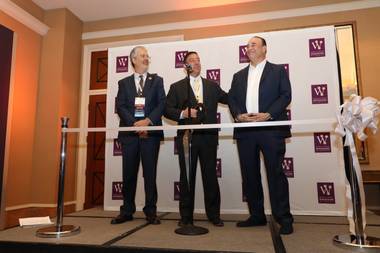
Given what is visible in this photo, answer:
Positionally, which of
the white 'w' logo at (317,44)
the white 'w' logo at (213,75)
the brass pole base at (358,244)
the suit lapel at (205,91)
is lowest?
the brass pole base at (358,244)

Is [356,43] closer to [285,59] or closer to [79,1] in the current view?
[285,59]

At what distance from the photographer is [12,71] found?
3.43 m

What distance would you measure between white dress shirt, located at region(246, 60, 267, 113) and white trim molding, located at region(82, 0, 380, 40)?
7.37 feet

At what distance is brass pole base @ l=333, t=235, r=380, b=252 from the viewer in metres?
1.80

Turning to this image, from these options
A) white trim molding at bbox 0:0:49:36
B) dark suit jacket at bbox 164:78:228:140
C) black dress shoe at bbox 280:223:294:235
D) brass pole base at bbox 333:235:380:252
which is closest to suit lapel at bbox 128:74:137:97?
dark suit jacket at bbox 164:78:228:140

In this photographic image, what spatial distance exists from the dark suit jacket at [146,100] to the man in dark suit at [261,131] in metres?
0.63

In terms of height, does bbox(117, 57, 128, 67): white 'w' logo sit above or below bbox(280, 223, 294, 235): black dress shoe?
above

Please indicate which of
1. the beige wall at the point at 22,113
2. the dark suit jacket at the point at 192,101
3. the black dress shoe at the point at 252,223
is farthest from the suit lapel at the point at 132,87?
the beige wall at the point at 22,113

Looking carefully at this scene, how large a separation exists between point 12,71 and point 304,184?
10.5 feet

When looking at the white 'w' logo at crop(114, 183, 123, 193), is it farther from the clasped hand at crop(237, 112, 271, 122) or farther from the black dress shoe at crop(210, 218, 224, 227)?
the clasped hand at crop(237, 112, 271, 122)

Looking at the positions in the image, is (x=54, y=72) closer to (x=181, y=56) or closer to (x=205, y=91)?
(x=181, y=56)

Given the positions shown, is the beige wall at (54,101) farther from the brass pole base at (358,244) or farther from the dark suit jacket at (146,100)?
the brass pole base at (358,244)

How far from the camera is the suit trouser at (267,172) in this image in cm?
229

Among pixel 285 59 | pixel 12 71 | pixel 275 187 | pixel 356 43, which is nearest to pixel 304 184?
pixel 275 187
